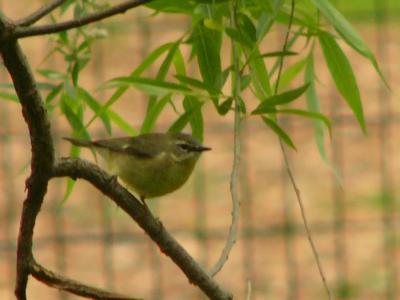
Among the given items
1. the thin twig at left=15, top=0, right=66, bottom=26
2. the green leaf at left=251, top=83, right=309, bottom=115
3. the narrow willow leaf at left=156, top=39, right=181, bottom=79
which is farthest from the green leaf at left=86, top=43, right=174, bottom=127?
the thin twig at left=15, top=0, right=66, bottom=26

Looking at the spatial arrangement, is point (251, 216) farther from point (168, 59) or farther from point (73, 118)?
point (168, 59)

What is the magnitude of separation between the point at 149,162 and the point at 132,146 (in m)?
0.08

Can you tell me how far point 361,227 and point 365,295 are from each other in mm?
610

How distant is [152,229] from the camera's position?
6.91ft

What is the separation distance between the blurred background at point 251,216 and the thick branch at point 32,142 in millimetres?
5146

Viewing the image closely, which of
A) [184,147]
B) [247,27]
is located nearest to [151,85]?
[247,27]

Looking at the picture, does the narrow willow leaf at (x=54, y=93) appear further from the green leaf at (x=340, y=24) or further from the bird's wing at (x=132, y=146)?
the bird's wing at (x=132, y=146)

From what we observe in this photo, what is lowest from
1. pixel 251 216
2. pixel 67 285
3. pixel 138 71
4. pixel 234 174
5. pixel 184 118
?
pixel 251 216

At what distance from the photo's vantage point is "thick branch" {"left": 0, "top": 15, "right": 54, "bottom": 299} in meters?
1.66

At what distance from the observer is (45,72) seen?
105 inches

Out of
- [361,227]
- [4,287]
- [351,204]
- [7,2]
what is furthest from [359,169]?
[7,2]

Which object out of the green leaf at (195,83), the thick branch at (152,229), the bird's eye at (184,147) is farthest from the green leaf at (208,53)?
the bird's eye at (184,147)

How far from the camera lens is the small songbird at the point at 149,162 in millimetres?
3551

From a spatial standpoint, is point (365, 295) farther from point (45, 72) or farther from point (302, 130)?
point (45, 72)
